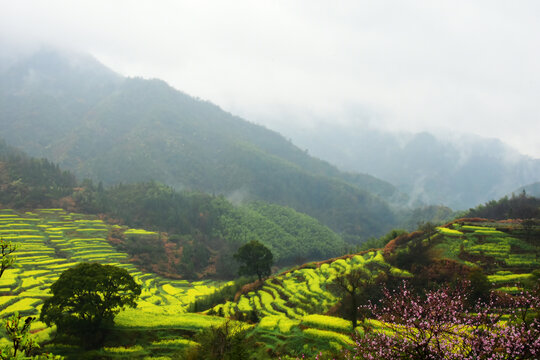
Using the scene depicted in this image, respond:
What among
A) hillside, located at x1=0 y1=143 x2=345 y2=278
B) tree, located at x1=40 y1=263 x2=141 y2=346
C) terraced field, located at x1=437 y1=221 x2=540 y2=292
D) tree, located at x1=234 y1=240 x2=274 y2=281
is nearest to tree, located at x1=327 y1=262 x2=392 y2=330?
terraced field, located at x1=437 y1=221 x2=540 y2=292

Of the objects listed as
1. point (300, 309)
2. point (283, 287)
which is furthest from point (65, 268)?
point (300, 309)

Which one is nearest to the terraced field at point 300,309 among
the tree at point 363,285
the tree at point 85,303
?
the tree at point 363,285

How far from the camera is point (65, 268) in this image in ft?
181

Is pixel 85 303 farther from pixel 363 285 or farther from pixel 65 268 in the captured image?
pixel 65 268

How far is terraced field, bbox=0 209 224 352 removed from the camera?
2811cm

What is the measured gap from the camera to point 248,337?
911 inches

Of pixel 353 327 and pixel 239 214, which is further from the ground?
pixel 353 327

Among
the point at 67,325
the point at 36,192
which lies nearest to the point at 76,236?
the point at 36,192

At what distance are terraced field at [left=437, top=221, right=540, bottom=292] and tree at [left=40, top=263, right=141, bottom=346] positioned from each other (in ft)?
106

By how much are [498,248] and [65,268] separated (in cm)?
6857

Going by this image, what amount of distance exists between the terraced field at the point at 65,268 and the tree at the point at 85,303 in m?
2.36

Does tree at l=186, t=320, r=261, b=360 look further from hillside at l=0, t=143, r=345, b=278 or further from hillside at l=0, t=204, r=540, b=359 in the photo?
hillside at l=0, t=143, r=345, b=278

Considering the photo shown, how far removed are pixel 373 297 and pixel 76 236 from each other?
76.8 m

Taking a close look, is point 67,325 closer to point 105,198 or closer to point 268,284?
point 268,284
